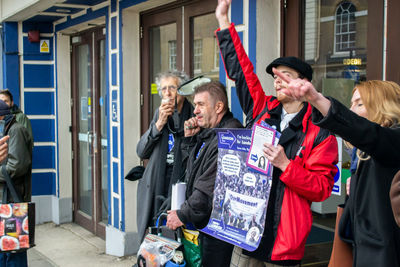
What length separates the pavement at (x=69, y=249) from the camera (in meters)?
5.29

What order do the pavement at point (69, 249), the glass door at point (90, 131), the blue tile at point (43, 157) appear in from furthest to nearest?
the blue tile at point (43, 157) < the glass door at point (90, 131) < the pavement at point (69, 249)

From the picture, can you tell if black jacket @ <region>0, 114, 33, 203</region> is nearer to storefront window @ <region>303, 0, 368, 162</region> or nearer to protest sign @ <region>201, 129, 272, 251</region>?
protest sign @ <region>201, 129, 272, 251</region>

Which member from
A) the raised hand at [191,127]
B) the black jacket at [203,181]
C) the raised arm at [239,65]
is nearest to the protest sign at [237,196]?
the black jacket at [203,181]

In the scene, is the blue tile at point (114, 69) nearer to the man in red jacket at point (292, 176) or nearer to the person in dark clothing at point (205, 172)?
the person in dark clothing at point (205, 172)

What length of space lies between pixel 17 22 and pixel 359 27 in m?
5.70

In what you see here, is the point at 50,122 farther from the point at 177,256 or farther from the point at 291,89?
the point at 291,89

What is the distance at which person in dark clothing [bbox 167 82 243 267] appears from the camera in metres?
2.70

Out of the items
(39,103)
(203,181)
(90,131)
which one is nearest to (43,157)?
(39,103)

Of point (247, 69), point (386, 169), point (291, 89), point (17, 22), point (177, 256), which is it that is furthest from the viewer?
point (17, 22)

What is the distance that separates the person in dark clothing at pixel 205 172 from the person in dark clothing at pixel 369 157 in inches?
32.7

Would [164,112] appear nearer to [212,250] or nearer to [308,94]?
[212,250]

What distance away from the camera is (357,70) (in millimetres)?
2838

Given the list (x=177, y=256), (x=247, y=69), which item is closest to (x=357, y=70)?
(x=247, y=69)

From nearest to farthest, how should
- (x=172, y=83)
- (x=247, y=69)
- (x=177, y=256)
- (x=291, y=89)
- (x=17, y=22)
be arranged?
1. (x=291, y=89)
2. (x=177, y=256)
3. (x=247, y=69)
4. (x=172, y=83)
5. (x=17, y=22)
